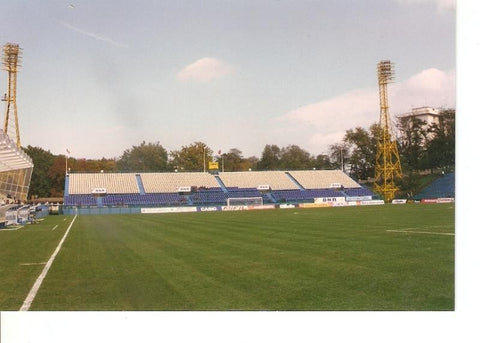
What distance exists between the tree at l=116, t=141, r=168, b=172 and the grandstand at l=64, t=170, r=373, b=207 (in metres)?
6.86

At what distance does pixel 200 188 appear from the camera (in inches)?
1839

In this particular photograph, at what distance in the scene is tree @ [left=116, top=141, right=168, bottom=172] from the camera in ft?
176

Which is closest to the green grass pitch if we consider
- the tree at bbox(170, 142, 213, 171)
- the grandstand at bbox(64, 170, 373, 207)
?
the grandstand at bbox(64, 170, 373, 207)

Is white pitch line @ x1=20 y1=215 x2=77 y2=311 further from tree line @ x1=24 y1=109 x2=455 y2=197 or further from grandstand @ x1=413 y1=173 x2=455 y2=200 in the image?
tree line @ x1=24 y1=109 x2=455 y2=197

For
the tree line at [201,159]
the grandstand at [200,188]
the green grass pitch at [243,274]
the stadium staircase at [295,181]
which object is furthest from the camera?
the stadium staircase at [295,181]

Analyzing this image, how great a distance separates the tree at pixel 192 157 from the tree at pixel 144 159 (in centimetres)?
282

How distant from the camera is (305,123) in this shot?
518 inches

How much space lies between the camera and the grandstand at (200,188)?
43.1 m

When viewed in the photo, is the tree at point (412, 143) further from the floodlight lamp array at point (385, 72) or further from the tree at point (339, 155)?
the floodlight lamp array at point (385, 72)

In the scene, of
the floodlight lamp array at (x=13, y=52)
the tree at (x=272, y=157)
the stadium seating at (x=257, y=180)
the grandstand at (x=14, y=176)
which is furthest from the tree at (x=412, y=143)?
the floodlight lamp array at (x=13, y=52)

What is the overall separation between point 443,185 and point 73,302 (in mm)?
37124
